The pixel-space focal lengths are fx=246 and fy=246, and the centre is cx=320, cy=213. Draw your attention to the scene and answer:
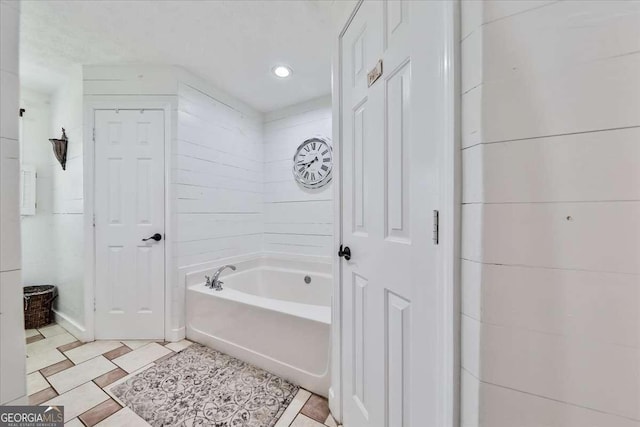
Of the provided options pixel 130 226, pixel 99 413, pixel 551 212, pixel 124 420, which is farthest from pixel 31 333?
pixel 551 212

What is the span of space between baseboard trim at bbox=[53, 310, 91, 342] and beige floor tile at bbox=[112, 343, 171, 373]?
1.73 ft

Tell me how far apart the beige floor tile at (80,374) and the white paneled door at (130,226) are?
0.32 metres

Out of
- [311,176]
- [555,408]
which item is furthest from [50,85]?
[555,408]

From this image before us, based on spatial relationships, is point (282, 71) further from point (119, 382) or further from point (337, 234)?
point (119, 382)

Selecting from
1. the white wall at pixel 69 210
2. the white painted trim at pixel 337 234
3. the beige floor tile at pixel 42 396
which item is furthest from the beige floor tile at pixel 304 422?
the white wall at pixel 69 210

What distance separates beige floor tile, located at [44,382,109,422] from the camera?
4.37 feet

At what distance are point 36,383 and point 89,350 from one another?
0.37 metres

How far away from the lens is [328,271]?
2539 millimetres

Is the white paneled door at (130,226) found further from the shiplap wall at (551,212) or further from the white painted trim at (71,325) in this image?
the shiplap wall at (551,212)

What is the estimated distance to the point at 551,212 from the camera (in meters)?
0.48

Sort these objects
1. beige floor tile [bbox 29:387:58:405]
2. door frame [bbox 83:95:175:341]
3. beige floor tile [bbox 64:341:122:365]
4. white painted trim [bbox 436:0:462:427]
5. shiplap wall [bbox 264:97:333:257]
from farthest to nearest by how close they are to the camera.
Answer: shiplap wall [bbox 264:97:333:257] → door frame [bbox 83:95:175:341] → beige floor tile [bbox 64:341:122:365] → beige floor tile [bbox 29:387:58:405] → white painted trim [bbox 436:0:462:427]

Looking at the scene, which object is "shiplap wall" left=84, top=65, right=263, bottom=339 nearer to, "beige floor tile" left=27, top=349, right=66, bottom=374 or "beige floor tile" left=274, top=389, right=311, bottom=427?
"beige floor tile" left=27, top=349, right=66, bottom=374

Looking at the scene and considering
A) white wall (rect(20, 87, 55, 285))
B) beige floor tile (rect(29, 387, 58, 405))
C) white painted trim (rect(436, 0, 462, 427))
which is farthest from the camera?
white wall (rect(20, 87, 55, 285))

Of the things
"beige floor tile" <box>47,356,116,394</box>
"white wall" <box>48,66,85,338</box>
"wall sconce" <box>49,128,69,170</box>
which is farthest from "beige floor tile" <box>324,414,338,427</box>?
"wall sconce" <box>49,128,69,170</box>
